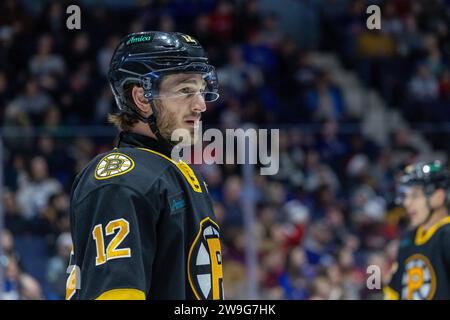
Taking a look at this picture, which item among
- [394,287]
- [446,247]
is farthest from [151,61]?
[394,287]

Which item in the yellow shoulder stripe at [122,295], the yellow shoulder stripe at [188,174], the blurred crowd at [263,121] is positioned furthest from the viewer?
the blurred crowd at [263,121]

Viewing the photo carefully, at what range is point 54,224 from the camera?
6.99m

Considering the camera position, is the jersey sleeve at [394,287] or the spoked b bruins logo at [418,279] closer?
the spoked b bruins logo at [418,279]

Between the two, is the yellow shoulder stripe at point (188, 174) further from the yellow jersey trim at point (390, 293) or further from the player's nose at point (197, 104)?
the yellow jersey trim at point (390, 293)

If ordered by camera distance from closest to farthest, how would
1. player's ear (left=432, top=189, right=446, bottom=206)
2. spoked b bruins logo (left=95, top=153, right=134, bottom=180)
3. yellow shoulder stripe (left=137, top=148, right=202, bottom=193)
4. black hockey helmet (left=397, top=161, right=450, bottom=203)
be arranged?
spoked b bruins logo (left=95, top=153, right=134, bottom=180) → yellow shoulder stripe (left=137, top=148, right=202, bottom=193) → player's ear (left=432, top=189, right=446, bottom=206) → black hockey helmet (left=397, top=161, right=450, bottom=203)

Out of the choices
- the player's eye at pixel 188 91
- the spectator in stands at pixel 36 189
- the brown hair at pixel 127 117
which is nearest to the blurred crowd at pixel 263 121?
the spectator in stands at pixel 36 189

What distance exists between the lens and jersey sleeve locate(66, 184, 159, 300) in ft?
7.54

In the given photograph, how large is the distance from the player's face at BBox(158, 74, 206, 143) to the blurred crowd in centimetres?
426

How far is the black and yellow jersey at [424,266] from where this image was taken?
483 cm

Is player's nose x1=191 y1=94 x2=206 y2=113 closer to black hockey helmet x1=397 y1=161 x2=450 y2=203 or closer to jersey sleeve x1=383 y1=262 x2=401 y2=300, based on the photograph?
jersey sleeve x1=383 y1=262 x2=401 y2=300

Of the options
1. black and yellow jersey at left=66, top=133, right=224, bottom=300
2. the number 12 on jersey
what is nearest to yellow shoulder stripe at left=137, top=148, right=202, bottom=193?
black and yellow jersey at left=66, top=133, right=224, bottom=300

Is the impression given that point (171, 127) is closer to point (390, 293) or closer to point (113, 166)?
point (113, 166)

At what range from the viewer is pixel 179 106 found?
8.57 ft

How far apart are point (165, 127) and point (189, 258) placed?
0.37m
